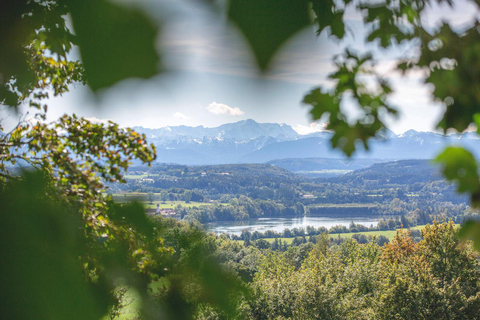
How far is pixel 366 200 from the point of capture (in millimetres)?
97750

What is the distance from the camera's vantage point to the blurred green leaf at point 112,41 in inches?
27.5

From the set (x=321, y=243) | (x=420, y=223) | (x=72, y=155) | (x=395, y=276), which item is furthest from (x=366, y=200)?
(x=72, y=155)

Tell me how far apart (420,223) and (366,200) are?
72.7 feet

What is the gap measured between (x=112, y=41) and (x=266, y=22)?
1.00ft

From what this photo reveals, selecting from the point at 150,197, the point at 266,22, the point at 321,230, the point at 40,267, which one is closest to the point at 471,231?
the point at 266,22

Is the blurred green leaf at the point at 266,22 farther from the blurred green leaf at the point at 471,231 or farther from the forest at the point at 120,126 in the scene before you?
the blurred green leaf at the point at 471,231

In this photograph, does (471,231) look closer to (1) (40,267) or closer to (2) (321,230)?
(1) (40,267)

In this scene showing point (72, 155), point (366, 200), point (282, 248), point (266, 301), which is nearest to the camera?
point (72, 155)

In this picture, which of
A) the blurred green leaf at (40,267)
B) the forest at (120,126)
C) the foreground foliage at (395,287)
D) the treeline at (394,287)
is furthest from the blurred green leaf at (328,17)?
the foreground foliage at (395,287)

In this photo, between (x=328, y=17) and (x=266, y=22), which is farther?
(x=328, y=17)

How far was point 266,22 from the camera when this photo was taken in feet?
2.40

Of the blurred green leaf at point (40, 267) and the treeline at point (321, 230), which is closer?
the blurred green leaf at point (40, 267)

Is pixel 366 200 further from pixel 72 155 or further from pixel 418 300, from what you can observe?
pixel 72 155

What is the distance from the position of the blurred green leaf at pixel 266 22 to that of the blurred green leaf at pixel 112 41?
17cm
